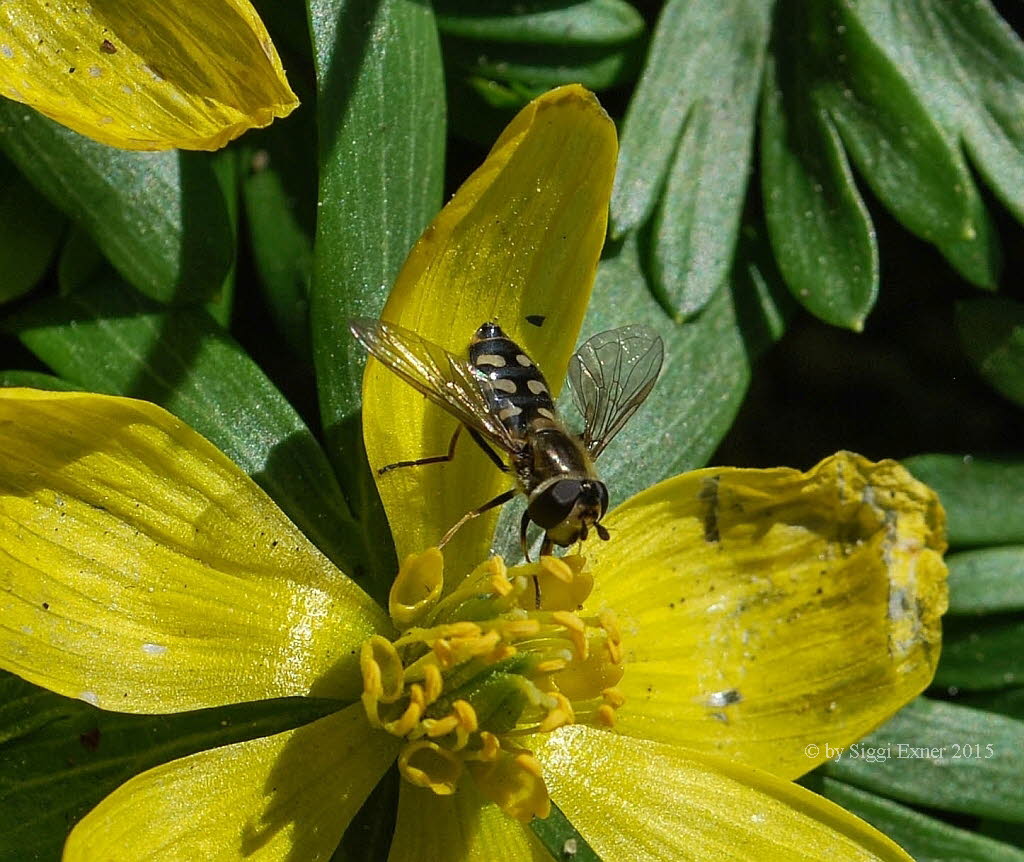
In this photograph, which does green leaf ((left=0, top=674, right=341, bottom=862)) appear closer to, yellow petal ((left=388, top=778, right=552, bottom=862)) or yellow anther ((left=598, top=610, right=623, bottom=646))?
yellow petal ((left=388, top=778, right=552, bottom=862))

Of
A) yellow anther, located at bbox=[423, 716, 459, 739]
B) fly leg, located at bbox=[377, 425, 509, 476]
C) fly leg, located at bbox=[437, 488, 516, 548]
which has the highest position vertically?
fly leg, located at bbox=[377, 425, 509, 476]

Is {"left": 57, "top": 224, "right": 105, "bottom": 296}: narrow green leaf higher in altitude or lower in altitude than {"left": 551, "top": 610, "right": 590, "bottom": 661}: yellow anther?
higher

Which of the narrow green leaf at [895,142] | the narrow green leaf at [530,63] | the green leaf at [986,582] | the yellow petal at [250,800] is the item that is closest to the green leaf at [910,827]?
the green leaf at [986,582]

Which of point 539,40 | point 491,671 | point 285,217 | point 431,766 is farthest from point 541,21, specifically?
point 431,766

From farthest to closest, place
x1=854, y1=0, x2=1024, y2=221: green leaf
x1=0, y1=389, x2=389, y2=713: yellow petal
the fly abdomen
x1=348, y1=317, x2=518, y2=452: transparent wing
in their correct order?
1. x1=854, y1=0, x2=1024, y2=221: green leaf
2. the fly abdomen
3. x1=348, y1=317, x2=518, y2=452: transparent wing
4. x1=0, y1=389, x2=389, y2=713: yellow petal

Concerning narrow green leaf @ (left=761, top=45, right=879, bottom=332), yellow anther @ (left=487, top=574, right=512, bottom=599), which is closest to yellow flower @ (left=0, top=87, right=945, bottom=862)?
yellow anther @ (left=487, top=574, right=512, bottom=599)

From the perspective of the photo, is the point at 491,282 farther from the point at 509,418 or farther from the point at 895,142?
the point at 895,142

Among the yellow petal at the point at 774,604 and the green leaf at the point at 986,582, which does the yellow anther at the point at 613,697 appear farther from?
the green leaf at the point at 986,582
